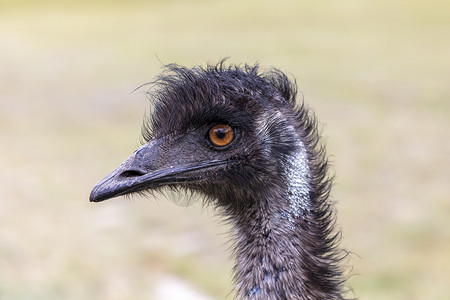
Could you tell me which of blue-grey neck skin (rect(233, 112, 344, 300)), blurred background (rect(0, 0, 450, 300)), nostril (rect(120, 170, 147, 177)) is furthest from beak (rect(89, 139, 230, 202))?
blurred background (rect(0, 0, 450, 300))

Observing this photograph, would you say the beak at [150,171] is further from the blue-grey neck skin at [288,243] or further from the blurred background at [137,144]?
the blurred background at [137,144]

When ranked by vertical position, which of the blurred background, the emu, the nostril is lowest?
the nostril

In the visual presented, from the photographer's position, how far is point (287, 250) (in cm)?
251

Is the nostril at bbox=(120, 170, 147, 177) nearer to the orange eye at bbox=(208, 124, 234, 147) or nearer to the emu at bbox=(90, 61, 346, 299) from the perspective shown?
the emu at bbox=(90, 61, 346, 299)

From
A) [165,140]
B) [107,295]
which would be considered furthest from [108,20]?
[165,140]

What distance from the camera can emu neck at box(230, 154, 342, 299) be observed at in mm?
2492

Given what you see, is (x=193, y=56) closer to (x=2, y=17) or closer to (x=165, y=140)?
(x=2, y=17)

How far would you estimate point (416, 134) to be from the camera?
8.70 meters

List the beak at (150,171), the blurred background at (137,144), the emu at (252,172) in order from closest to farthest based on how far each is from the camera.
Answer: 1. the beak at (150,171)
2. the emu at (252,172)
3. the blurred background at (137,144)

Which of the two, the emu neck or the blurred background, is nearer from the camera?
the emu neck

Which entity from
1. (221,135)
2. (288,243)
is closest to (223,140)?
(221,135)

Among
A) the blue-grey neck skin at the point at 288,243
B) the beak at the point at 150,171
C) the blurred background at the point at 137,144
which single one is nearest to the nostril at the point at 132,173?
the beak at the point at 150,171

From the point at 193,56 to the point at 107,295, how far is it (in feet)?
31.6

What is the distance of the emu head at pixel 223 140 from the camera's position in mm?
2520
